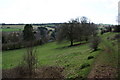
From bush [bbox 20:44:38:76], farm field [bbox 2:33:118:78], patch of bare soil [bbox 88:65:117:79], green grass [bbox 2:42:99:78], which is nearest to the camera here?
patch of bare soil [bbox 88:65:117:79]

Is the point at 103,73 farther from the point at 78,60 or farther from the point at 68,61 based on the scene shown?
the point at 68,61

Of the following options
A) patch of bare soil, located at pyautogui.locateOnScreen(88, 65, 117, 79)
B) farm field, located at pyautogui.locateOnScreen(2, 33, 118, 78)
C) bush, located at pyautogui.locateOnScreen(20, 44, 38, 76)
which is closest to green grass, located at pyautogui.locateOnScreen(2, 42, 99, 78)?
farm field, located at pyautogui.locateOnScreen(2, 33, 118, 78)

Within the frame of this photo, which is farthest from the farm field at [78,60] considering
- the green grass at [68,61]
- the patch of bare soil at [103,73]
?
the patch of bare soil at [103,73]

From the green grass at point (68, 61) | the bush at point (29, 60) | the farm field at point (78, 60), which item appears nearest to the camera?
the bush at point (29, 60)

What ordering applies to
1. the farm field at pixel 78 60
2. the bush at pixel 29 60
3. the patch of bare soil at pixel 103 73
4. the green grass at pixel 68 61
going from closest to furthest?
1. the patch of bare soil at pixel 103 73
2. the bush at pixel 29 60
3. the farm field at pixel 78 60
4. the green grass at pixel 68 61

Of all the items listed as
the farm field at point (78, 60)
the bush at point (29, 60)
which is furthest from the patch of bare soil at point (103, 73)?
the bush at point (29, 60)

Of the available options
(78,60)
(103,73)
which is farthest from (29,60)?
(78,60)

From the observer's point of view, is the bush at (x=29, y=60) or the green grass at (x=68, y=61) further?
the green grass at (x=68, y=61)

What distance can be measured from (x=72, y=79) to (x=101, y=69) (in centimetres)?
280

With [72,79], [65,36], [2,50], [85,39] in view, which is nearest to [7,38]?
[2,50]

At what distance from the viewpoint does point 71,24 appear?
163 feet

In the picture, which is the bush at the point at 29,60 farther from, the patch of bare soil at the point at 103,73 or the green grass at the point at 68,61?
A: the patch of bare soil at the point at 103,73

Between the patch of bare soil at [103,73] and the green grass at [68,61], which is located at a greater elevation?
the patch of bare soil at [103,73]

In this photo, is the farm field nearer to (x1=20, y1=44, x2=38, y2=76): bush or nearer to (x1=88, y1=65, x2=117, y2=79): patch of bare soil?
(x1=88, y1=65, x2=117, y2=79): patch of bare soil
